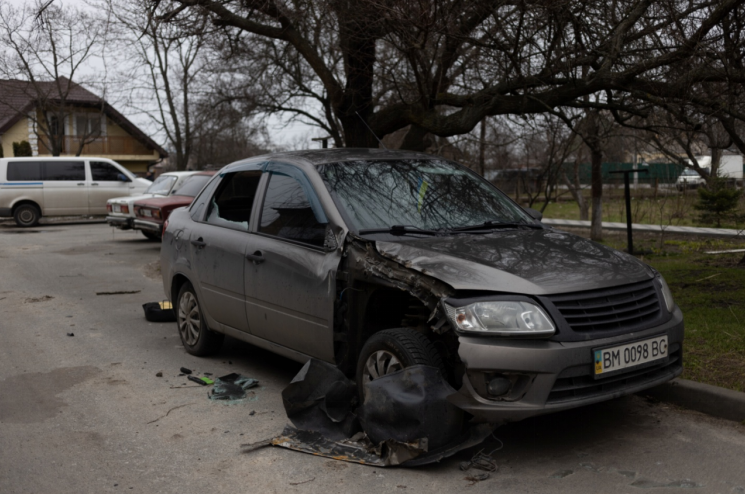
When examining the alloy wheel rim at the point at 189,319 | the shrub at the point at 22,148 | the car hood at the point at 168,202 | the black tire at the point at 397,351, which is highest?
the shrub at the point at 22,148

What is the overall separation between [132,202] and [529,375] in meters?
14.4

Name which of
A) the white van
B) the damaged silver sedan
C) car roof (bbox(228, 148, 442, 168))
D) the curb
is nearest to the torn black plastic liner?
the damaged silver sedan

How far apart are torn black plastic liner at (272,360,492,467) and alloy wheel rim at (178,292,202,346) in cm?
237

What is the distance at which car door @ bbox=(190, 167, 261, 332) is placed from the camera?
589 cm

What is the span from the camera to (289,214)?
5508 millimetres

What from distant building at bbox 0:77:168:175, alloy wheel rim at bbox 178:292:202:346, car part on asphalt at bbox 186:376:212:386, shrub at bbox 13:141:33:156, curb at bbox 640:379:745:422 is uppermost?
distant building at bbox 0:77:168:175

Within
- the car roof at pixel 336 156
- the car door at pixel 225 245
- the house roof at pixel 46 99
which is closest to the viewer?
the car roof at pixel 336 156

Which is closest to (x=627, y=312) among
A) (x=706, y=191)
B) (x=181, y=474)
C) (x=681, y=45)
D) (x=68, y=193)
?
(x=181, y=474)

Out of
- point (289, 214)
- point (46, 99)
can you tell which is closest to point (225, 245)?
point (289, 214)

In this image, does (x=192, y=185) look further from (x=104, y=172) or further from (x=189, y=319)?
(x=104, y=172)

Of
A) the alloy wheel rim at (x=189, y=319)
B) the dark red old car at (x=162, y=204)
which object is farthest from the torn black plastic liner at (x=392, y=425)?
the dark red old car at (x=162, y=204)

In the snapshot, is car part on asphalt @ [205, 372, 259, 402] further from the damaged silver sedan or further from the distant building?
the distant building

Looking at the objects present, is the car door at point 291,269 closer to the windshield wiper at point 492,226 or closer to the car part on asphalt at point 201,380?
the car part on asphalt at point 201,380

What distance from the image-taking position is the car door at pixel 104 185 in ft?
78.1
